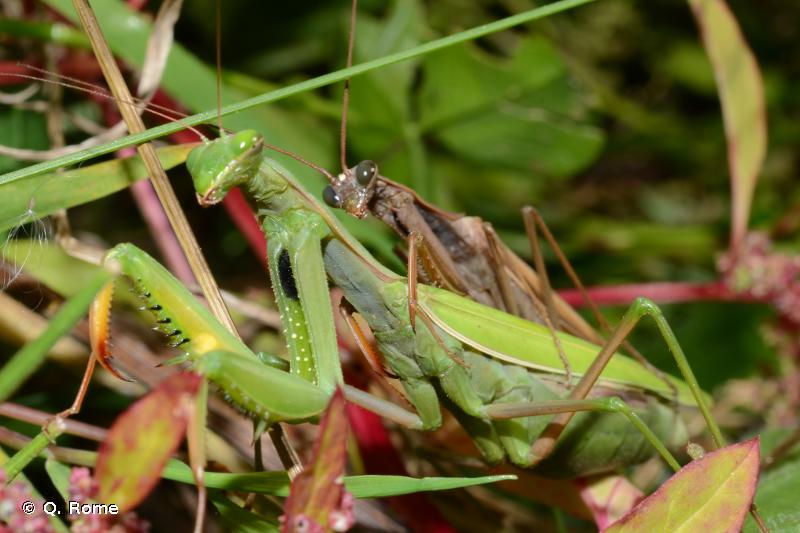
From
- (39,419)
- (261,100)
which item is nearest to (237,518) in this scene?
(39,419)

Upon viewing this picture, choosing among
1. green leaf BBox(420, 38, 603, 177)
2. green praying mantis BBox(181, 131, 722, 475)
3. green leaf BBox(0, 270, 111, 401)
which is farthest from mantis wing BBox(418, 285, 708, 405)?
green leaf BBox(420, 38, 603, 177)

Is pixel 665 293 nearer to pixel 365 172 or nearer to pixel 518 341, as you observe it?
pixel 518 341

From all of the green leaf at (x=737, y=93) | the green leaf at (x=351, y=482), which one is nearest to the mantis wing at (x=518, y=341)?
the green leaf at (x=351, y=482)

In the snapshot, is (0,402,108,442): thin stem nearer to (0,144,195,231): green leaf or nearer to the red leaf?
(0,144,195,231): green leaf

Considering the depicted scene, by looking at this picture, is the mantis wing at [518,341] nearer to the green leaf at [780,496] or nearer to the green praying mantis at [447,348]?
the green praying mantis at [447,348]

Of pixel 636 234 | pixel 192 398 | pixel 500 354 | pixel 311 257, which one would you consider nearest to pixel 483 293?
pixel 500 354

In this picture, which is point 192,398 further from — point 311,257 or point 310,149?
point 310,149
